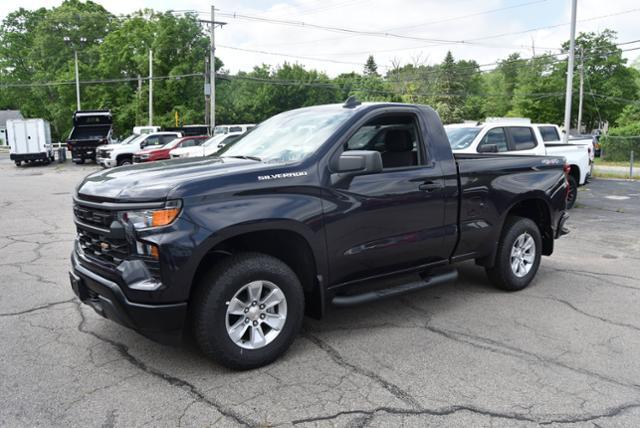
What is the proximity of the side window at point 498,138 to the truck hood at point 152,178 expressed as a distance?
307 inches

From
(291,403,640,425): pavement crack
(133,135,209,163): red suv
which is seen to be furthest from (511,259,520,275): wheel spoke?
(133,135,209,163): red suv

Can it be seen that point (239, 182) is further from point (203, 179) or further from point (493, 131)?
point (493, 131)

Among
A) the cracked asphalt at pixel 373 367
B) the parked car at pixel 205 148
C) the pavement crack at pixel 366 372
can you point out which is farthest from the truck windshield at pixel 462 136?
the parked car at pixel 205 148

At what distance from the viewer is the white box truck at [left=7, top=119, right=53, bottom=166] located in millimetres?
28375

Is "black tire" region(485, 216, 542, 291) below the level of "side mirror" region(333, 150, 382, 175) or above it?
below

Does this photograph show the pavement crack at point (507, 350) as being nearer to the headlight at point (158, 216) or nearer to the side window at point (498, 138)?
the headlight at point (158, 216)

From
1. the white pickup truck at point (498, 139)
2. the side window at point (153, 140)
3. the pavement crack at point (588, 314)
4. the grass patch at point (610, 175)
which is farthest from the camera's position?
the side window at point (153, 140)

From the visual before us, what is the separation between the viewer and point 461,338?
447 centimetres

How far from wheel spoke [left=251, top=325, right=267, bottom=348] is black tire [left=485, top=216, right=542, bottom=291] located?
115 inches

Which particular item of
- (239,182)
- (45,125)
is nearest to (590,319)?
(239,182)

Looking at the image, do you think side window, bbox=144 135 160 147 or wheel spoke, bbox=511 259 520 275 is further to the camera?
side window, bbox=144 135 160 147

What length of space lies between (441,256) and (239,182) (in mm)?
2244

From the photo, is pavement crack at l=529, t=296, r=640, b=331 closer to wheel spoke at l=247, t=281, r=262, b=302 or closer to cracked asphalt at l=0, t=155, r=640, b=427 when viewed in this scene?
cracked asphalt at l=0, t=155, r=640, b=427

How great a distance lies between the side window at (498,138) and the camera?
10906mm
